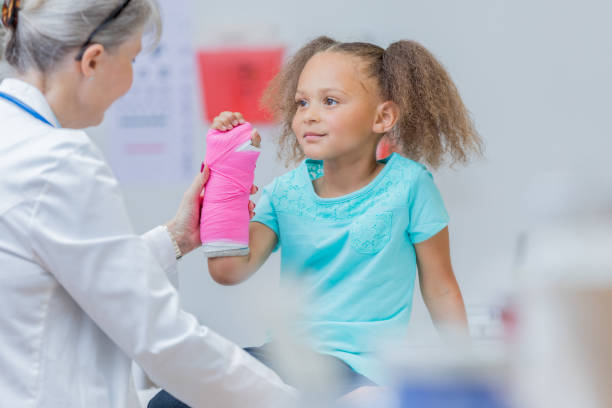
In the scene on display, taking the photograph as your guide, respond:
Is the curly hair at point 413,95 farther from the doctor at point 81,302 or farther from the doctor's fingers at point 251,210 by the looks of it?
the doctor at point 81,302

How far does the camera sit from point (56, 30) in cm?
95

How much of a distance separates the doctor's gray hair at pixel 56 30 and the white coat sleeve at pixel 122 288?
0.61ft


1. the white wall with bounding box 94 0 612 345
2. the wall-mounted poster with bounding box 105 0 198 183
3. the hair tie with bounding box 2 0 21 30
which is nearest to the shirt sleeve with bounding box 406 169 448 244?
the hair tie with bounding box 2 0 21 30

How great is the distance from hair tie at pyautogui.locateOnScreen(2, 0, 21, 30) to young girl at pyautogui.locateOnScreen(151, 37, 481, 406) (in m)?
0.38

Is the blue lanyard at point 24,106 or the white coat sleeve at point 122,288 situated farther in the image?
the blue lanyard at point 24,106

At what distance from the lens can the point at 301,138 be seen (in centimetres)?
126

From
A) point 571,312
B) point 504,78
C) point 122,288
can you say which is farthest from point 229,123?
point 504,78

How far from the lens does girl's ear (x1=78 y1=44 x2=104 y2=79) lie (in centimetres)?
97

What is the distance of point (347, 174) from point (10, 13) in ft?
2.06

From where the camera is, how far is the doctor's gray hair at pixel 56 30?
95 centimetres

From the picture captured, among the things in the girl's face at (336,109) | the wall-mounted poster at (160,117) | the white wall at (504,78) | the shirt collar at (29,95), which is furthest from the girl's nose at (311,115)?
the wall-mounted poster at (160,117)

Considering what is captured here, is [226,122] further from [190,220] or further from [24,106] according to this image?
[24,106]

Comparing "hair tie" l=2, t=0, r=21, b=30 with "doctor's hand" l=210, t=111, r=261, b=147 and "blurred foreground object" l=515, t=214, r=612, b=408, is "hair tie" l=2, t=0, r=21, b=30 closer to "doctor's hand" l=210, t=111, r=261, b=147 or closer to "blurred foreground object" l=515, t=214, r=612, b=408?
"doctor's hand" l=210, t=111, r=261, b=147

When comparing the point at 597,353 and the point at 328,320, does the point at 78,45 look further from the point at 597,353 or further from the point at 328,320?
the point at 597,353
